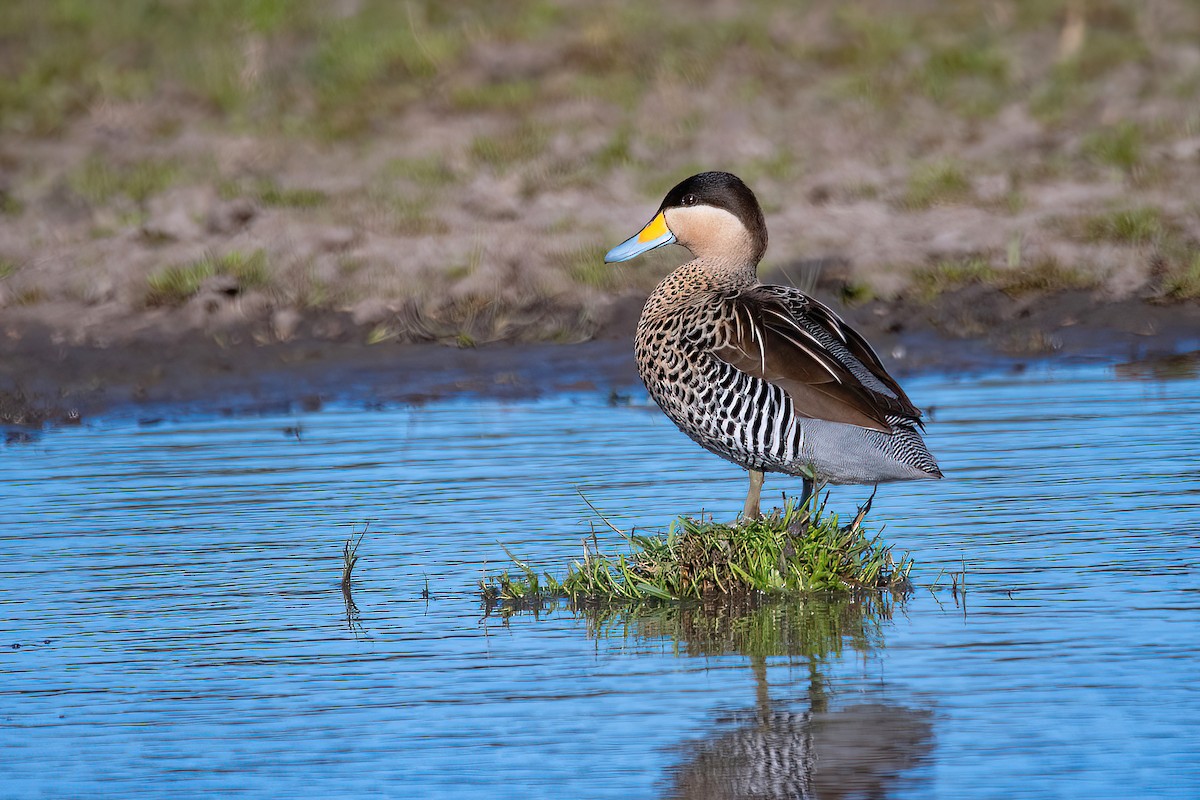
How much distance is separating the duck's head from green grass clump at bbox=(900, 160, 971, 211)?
6022 mm

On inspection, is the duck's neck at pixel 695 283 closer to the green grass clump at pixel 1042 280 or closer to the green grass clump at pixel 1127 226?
the green grass clump at pixel 1042 280

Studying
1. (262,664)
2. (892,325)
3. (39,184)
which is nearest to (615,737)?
(262,664)

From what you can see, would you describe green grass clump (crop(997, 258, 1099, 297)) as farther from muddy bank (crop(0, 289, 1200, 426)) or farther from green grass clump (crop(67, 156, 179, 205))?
green grass clump (crop(67, 156, 179, 205))

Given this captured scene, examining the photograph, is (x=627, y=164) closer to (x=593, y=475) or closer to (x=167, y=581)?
(x=593, y=475)

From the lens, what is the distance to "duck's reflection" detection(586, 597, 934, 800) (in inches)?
169

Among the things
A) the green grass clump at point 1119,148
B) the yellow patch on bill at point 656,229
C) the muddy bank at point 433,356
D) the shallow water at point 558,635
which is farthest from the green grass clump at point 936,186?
the yellow patch on bill at point 656,229

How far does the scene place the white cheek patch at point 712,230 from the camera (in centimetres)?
706

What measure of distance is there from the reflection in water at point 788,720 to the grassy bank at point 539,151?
16.8 feet

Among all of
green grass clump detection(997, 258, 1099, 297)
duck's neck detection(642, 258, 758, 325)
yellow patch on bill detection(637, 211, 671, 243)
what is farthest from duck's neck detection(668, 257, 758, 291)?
green grass clump detection(997, 258, 1099, 297)

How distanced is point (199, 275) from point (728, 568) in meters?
6.31

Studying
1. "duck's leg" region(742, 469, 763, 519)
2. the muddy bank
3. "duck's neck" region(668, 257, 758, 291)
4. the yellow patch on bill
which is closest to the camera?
"duck's leg" region(742, 469, 763, 519)

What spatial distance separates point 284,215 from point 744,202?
6.62 m

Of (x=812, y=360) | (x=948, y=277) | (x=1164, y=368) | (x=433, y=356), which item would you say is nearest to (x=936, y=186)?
(x=948, y=277)

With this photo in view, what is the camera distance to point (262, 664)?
5355 mm
